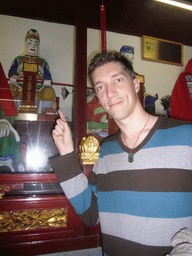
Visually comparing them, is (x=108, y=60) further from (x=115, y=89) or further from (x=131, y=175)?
(x=131, y=175)

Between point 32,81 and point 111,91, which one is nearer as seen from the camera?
point 111,91

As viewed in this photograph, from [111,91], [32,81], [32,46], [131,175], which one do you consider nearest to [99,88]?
[111,91]

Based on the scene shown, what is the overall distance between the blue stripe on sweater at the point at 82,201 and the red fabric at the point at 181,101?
1321mm

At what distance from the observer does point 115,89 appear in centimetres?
67

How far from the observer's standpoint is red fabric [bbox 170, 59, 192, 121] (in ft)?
5.25

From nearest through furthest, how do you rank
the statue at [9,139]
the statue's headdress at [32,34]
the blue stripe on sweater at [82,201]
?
the blue stripe on sweater at [82,201]
the statue at [9,139]
the statue's headdress at [32,34]

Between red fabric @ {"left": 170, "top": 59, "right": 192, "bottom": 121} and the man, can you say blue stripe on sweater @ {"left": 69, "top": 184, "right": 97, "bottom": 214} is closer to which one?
the man

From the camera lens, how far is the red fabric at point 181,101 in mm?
1601

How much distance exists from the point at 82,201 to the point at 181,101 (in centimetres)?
147

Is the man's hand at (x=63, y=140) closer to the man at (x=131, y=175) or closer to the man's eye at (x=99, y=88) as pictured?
the man at (x=131, y=175)

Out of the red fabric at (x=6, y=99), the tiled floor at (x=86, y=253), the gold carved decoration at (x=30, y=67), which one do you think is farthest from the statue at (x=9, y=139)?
the tiled floor at (x=86, y=253)

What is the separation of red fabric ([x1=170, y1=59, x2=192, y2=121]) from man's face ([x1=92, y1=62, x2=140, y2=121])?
1.11 m

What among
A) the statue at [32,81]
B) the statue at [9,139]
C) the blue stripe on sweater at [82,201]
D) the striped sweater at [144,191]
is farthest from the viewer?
the statue at [32,81]

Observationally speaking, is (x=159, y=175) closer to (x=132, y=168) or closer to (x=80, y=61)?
(x=132, y=168)
